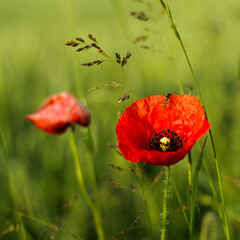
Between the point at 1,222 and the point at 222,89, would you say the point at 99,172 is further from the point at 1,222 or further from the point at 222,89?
the point at 222,89

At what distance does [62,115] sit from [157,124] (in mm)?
226

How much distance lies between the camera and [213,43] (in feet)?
4.27

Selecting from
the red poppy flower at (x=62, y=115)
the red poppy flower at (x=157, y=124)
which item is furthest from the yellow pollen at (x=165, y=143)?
the red poppy flower at (x=62, y=115)

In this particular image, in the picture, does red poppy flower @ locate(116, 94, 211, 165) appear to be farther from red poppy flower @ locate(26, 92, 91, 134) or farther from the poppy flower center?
red poppy flower @ locate(26, 92, 91, 134)

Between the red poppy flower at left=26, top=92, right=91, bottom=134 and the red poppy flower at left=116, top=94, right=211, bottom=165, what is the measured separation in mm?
190

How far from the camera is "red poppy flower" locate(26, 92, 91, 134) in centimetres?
78

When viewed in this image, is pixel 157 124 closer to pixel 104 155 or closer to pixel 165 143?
pixel 165 143

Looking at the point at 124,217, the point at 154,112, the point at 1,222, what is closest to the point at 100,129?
the point at 124,217

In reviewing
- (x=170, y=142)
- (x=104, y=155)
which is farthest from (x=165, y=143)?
(x=104, y=155)

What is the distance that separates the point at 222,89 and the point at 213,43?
0.46 meters

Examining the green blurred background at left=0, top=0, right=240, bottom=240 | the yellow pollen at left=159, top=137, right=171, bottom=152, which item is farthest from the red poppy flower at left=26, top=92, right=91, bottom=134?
the yellow pollen at left=159, top=137, right=171, bottom=152

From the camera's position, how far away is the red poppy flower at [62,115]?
2.56 feet

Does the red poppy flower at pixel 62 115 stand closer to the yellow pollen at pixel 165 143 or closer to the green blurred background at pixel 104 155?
the green blurred background at pixel 104 155

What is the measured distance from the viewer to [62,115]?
2.60ft
